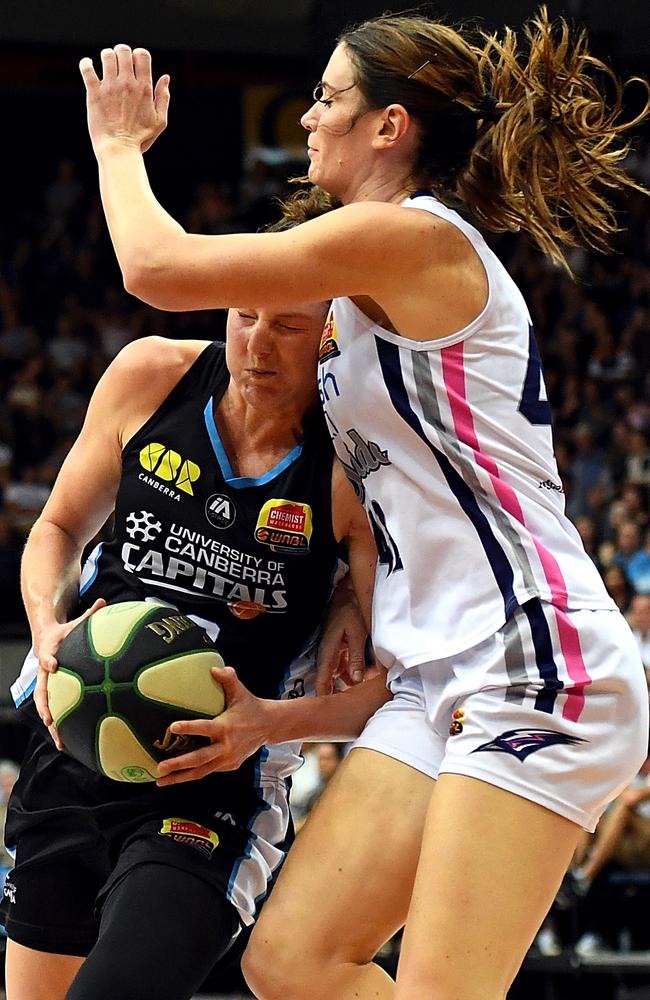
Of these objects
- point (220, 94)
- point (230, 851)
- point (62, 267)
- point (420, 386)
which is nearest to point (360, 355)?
point (420, 386)

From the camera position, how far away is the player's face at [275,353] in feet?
10.6

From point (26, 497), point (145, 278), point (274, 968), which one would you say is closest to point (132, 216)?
point (145, 278)

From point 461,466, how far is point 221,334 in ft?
41.3

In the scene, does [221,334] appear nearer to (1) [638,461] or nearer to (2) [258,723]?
(1) [638,461]

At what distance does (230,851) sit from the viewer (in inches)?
125

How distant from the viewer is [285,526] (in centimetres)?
325

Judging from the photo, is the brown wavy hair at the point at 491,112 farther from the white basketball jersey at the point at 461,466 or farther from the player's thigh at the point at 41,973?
the player's thigh at the point at 41,973

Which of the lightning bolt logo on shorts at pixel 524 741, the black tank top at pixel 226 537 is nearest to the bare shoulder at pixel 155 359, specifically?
the black tank top at pixel 226 537

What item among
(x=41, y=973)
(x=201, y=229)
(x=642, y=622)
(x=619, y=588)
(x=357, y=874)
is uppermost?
(x=357, y=874)

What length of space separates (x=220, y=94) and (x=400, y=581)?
16.1 m

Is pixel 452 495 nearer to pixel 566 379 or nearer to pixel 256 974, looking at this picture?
pixel 256 974

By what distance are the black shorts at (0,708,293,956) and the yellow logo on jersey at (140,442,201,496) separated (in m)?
0.71

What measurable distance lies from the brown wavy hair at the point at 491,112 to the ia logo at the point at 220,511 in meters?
0.88

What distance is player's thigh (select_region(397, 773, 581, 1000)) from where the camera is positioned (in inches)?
101
